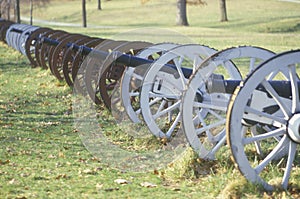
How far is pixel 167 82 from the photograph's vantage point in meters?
9.19

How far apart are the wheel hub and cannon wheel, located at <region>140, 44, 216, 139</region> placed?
2509 millimetres

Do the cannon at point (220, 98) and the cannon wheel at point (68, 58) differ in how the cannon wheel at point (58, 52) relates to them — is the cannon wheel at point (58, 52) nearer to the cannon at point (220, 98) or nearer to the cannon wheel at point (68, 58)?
the cannon wheel at point (68, 58)

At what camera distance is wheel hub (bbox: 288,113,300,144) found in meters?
6.30

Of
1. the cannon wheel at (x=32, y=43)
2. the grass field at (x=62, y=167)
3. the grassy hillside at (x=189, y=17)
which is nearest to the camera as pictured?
the grass field at (x=62, y=167)

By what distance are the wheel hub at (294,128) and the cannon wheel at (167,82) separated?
251 cm

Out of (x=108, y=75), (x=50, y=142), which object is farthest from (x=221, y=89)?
(x=108, y=75)

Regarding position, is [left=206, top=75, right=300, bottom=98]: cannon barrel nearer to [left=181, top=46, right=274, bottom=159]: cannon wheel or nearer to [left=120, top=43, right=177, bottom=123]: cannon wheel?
[left=181, top=46, right=274, bottom=159]: cannon wheel

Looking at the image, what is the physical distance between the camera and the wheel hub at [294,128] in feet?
20.7

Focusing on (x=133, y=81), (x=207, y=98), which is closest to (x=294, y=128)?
(x=207, y=98)

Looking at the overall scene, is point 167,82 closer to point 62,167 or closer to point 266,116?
point 62,167

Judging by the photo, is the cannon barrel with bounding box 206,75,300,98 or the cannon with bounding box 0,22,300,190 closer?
the cannon with bounding box 0,22,300,190

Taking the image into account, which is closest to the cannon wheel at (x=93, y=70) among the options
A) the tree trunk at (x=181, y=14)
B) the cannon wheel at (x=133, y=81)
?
the cannon wheel at (x=133, y=81)

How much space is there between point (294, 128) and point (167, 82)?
122 inches

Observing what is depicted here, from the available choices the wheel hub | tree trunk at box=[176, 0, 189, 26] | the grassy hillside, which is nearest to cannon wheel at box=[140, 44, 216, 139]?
the wheel hub
